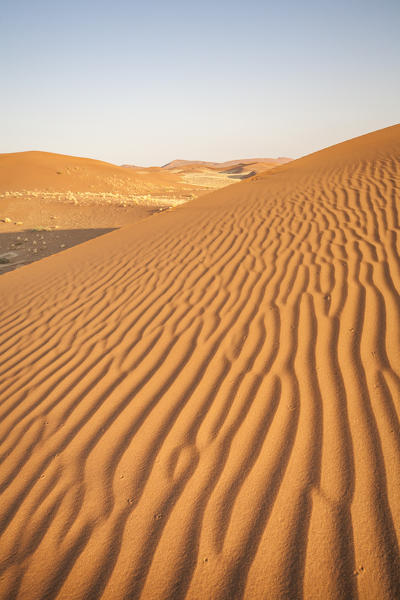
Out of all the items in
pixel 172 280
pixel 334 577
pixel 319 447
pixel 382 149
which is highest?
pixel 382 149

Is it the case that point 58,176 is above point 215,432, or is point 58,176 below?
above

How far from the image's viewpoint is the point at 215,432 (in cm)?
194

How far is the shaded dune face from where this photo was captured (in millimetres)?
1347

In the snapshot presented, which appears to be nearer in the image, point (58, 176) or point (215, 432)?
point (215, 432)

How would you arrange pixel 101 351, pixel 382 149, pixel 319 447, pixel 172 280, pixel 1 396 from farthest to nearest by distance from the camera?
pixel 382 149 → pixel 172 280 → pixel 101 351 → pixel 1 396 → pixel 319 447

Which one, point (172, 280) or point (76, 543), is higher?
point (172, 280)

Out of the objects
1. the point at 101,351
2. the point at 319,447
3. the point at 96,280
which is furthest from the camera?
the point at 96,280

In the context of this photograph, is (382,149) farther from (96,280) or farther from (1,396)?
(1,396)

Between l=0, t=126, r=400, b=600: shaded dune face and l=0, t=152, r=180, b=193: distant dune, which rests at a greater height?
l=0, t=152, r=180, b=193: distant dune

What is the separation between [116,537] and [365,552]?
1.04m

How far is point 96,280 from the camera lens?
16.1 ft

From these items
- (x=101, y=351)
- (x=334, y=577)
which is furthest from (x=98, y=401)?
(x=334, y=577)

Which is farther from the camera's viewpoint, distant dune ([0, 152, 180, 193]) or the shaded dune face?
distant dune ([0, 152, 180, 193])

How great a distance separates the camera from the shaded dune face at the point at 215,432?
135cm
